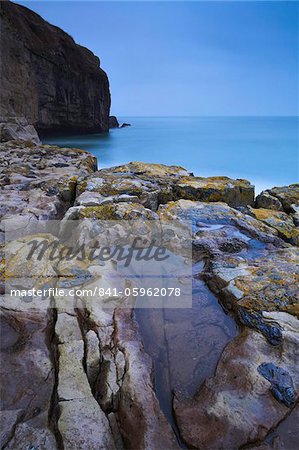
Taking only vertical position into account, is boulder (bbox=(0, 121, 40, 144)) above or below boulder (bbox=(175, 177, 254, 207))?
above

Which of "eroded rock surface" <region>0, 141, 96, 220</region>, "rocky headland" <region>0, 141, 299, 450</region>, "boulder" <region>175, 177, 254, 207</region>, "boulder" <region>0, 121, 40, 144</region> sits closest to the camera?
"rocky headland" <region>0, 141, 299, 450</region>

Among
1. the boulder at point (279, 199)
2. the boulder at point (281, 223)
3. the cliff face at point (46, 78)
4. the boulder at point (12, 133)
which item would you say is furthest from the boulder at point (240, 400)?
the cliff face at point (46, 78)

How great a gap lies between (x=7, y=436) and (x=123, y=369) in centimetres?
96

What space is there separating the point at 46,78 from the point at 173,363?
118 ft

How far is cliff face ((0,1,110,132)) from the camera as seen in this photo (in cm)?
2527

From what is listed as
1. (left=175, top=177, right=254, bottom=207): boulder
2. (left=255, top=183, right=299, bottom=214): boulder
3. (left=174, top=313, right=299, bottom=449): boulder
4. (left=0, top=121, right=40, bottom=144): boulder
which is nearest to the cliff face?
(left=0, top=121, right=40, bottom=144): boulder

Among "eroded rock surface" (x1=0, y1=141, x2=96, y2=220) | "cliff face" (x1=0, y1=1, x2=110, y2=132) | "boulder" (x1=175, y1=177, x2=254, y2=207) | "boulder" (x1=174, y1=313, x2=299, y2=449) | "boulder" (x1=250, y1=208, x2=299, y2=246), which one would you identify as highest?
"cliff face" (x1=0, y1=1, x2=110, y2=132)

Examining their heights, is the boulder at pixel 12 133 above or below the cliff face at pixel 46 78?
below

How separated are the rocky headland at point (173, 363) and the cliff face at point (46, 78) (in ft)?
66.1

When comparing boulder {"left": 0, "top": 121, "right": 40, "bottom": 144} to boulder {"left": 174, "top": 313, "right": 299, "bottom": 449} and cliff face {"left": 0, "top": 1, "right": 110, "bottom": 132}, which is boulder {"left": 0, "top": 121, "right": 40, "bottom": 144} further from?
boulder {"left": 174, "top": 313, "right": 299, "bottom": 449}

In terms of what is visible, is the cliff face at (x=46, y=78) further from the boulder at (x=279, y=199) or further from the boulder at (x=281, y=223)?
the boulder at (x=281, y=223)

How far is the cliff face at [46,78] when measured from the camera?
82.9ft

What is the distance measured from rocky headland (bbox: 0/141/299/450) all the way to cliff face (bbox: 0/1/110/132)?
20.2 metres

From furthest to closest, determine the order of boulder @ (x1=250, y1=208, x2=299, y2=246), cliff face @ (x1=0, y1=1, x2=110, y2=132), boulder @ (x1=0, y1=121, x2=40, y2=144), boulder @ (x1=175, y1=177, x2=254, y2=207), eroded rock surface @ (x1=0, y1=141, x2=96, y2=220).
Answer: cliff face @ (x1=0, y1=1, x2=110, y2=132)
boulder @ (x1=0, y1=121, x2=40, y2=144)
boulder @ (x1=175, y1=177, x2=254, y2=207)
eroded rock surface @ (x1=0, y1=141, x2=96, y2=220)
boulder @ (x1=250, y1=208, x2=299, y2=246)
